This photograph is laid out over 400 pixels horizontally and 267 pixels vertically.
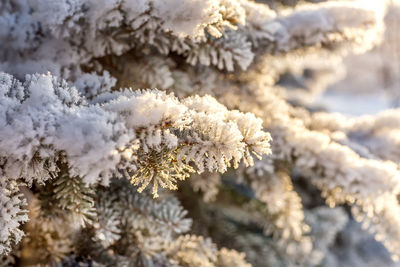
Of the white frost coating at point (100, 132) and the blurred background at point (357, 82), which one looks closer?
the white frost coating at point (100, 132)

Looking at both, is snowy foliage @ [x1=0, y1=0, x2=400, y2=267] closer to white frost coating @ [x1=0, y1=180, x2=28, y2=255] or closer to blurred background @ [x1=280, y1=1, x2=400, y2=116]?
white frost coating @ [x1=0, y1=180, x2=28, y2=255]

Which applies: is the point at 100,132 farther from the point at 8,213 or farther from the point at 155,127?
the point at 8,213

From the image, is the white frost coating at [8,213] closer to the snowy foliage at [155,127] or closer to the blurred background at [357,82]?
the snowy foliage at [155,127]

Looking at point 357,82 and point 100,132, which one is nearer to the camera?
point 100,132

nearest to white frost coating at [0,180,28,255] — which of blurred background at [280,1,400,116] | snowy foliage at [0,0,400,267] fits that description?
snowy foliage at [0,0,400,267]

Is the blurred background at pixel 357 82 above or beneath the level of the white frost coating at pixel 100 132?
beneath

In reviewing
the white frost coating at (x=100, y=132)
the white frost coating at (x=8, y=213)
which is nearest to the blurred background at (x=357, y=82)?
A: the white frost coating at (x=100, y=132)

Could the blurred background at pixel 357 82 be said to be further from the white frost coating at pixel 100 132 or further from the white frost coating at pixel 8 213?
the white frost coating at pixel 8 213

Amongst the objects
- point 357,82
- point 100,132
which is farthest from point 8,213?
point 357,82

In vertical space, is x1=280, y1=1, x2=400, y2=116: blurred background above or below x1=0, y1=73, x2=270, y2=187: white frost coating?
below

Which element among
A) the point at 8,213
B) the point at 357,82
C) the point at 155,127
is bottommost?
the point at 357,82

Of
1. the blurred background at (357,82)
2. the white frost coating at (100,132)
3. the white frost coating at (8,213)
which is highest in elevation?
the white frost coating at (100,132)

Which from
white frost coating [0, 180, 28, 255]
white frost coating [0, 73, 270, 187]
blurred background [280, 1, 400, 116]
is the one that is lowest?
blurred background [280, 1, 400, 116]
